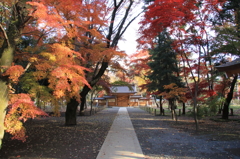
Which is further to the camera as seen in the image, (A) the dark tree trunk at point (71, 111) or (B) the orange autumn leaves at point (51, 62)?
(A) the dark tree trunk at point (71, 111)

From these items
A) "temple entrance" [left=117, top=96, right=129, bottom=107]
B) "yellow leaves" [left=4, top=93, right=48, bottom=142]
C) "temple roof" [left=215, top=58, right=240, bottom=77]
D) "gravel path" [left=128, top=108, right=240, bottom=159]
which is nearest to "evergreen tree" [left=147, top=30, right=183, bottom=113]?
"gravel path" [left=128, top=108, right=240, bottom=159]

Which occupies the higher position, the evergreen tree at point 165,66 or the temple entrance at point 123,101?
the evergreen tree at point 165,66

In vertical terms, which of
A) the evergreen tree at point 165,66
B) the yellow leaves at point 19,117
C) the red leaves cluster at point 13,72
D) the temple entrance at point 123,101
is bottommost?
the temple entrance at point 123,101

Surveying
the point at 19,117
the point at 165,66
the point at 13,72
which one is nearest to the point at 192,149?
the point at 19,117

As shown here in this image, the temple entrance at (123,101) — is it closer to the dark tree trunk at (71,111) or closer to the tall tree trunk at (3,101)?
the dark tree trunk at (71,111)

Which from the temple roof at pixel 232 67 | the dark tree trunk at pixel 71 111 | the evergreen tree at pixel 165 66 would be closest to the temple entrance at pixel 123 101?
the evergreen tree at pixel 165 66

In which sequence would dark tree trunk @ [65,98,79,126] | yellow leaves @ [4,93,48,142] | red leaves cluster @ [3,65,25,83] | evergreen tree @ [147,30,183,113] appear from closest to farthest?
yellow leaves @ [4,93,48,142] < red leaves cluster @ [3,65,25,83] < dark tree trunk @ [65,98,79,126] < evergreen tree @ [147,30,183,113]

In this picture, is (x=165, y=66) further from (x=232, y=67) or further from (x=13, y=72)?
(x=13, y=72)

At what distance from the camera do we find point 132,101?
40.8 meters

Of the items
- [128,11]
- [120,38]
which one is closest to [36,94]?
[120,38]

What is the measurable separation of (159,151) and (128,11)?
8927 mm

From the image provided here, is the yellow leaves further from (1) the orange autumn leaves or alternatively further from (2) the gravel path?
(2) the gravel path

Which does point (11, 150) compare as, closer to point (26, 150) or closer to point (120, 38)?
point (26, 150)

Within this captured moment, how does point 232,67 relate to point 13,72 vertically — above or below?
above
